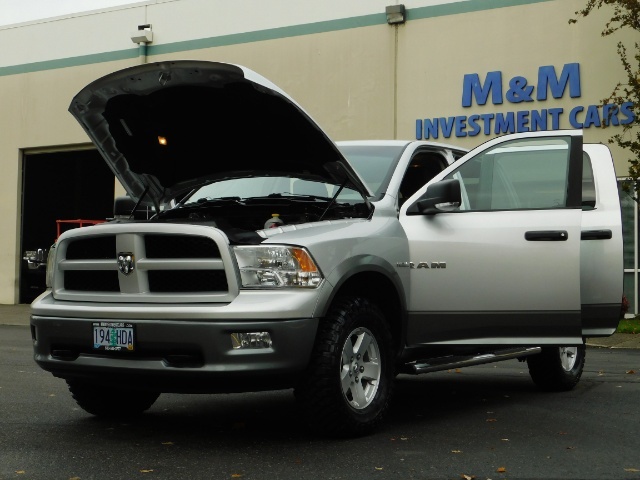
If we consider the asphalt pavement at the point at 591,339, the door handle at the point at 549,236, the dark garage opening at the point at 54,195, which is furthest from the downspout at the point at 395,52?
the door handle at the point at 549,236

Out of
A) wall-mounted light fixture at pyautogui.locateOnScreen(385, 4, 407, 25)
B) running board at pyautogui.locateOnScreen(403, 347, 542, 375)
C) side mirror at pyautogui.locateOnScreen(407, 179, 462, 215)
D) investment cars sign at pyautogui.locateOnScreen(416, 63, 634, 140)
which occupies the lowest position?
running board at pyautogui.locateOnScreen(403, 347, 542, 375)

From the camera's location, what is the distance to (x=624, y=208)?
736 inches

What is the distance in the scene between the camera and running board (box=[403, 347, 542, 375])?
700 cm

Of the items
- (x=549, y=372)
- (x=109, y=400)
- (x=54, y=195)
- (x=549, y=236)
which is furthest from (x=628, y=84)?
(x=54, y=195)

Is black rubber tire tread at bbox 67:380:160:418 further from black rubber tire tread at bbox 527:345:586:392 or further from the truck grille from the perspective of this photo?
black rubber tire tread at bbox 527:345:586:392

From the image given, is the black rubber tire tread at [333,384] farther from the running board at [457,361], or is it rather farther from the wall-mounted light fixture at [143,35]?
the wall-mounted light fixture at [143,35]

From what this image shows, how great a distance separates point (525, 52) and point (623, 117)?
7.50 ft

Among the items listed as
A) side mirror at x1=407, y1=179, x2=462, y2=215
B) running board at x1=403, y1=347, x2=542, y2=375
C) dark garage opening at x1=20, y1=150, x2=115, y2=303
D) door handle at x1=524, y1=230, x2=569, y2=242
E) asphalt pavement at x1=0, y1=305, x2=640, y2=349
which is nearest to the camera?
side mirror at x1=407, y1=179, x2=462, y2=215

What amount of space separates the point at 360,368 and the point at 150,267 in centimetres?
143

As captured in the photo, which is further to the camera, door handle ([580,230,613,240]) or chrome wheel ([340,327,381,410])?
door handle ([580,230,613,240])

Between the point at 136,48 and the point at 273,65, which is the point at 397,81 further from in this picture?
the point at 136,48

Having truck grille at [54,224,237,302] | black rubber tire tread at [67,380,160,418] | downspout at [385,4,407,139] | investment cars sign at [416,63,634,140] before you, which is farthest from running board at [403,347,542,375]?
downspout at [385,4,407,139]

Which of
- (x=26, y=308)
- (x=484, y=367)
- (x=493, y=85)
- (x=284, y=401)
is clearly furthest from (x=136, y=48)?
(x=284, y=401)

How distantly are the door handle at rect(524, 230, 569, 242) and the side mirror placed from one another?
0.55 meters
